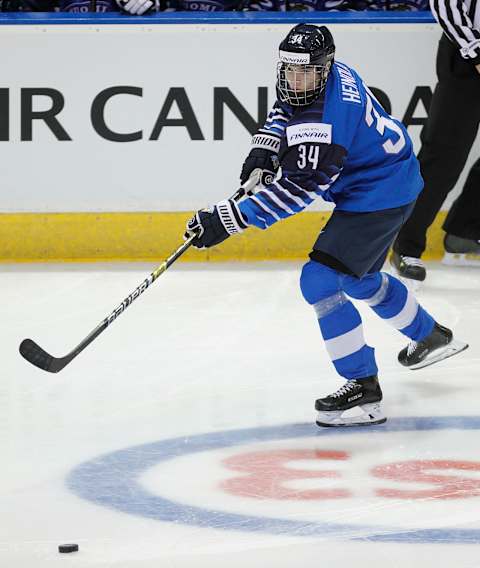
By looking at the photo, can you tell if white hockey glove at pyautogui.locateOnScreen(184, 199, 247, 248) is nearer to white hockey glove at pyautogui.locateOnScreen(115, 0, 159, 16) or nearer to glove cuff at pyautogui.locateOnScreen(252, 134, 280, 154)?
glove cuff at pyautogui.locateOnScreen(252, 134, 280, 154)

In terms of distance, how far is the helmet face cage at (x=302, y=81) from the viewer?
3.05m

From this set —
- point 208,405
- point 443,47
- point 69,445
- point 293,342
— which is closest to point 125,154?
point 443,47

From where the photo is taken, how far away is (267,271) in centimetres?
528

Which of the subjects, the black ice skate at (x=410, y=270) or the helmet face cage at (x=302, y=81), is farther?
the black ice skate at (x=410, y=270)

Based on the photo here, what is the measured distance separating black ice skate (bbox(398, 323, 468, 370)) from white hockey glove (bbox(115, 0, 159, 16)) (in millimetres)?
2266

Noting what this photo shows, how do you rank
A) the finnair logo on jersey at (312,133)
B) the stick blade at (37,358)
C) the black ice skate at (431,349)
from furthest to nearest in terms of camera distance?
1. the black ice skate at (431,349)
2. the stick blade at (37,358)
3. the finnair logo on jersey at (312,133)

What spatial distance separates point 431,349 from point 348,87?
2.74 ft

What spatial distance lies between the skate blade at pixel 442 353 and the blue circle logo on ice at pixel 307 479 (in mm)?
479

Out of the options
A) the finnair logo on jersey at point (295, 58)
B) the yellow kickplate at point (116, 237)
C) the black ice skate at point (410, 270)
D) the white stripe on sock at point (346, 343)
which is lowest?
the white stripe on sock at point (346, 343)

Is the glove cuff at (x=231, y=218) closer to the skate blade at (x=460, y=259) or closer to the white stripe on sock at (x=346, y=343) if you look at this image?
the white stripe on sock at (x=346, y=343)

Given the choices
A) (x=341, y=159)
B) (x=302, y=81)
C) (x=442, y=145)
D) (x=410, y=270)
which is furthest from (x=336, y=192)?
(x=442, y=145)

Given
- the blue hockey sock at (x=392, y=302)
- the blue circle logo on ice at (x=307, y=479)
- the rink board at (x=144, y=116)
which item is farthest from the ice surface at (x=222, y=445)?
the rink board at (x=144, y=116)

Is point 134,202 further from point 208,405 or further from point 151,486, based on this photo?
point 151,486

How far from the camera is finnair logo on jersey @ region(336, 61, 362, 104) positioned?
123 inches
